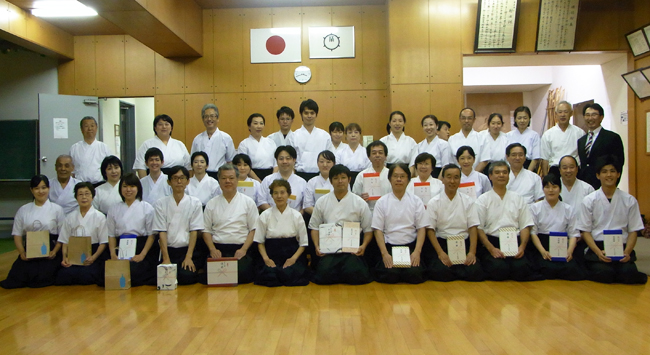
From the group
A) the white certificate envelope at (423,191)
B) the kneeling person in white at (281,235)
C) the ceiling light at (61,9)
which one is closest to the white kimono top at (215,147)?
the kneeling person in white at (281,235)

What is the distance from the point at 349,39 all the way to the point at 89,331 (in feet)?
19.2

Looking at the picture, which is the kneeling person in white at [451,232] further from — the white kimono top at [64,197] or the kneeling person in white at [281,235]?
the white kimono top at [64,197]

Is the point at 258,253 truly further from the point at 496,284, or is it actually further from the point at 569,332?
the point at 569,332

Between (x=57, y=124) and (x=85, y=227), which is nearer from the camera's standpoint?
(x=85, y=227)

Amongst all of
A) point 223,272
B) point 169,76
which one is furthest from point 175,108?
point 223,272

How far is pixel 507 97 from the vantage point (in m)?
11.4

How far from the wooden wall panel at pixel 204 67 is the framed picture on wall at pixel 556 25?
16.4 feet

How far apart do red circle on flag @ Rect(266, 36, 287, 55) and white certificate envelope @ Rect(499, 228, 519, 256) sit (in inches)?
185

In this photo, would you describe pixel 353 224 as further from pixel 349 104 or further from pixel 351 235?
pixel 349 104

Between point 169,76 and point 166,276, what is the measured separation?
4.52 metres

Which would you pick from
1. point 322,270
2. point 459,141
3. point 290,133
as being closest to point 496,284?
point 322,270

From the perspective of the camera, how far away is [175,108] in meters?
7.58

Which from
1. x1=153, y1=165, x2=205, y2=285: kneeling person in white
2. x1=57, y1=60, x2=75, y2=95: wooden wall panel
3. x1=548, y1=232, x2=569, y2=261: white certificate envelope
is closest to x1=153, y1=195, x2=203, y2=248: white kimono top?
x1=153, y1=165, x2=205, y2=285: kneeling person in white

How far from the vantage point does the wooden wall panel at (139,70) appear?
762 cm
